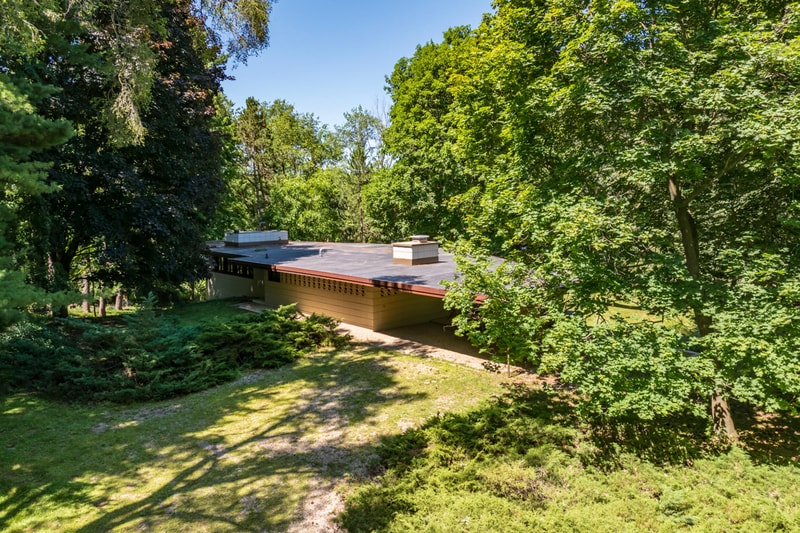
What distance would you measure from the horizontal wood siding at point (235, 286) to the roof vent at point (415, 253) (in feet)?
23.0

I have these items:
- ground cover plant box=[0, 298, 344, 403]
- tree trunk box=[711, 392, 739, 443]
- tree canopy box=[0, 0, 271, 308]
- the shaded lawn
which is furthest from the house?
tree trunk box=[711, 392, 739, 443]

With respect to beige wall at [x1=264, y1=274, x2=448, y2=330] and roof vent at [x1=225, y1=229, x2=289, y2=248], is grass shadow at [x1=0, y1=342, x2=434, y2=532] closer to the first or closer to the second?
beige wall at [x1=264, y1=274, x2=448, y2=330]

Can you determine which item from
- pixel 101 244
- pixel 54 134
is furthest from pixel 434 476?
pixel 101 244

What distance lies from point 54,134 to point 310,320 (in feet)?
25.5

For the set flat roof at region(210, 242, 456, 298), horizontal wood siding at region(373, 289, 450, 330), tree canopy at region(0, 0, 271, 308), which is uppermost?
tree canopy at region(0, 0, 271, 308)

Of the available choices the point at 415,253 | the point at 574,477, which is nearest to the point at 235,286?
the point at 415,253

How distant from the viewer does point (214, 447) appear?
682 centimetres

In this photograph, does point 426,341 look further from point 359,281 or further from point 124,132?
point 124,132

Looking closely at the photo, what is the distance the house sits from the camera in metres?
12.0

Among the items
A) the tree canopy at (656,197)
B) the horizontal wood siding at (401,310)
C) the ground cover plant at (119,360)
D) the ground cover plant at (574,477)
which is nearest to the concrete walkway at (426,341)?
the horizontal wood siding at (401,310)

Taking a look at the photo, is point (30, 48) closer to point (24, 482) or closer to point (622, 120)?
point (24, 482)

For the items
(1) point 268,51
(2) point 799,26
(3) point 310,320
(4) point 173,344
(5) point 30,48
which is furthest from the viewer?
(1) point 268,51

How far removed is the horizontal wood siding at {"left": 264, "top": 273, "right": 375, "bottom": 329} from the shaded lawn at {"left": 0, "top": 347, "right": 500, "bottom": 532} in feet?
11.8

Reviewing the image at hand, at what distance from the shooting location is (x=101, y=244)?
13062 mm
